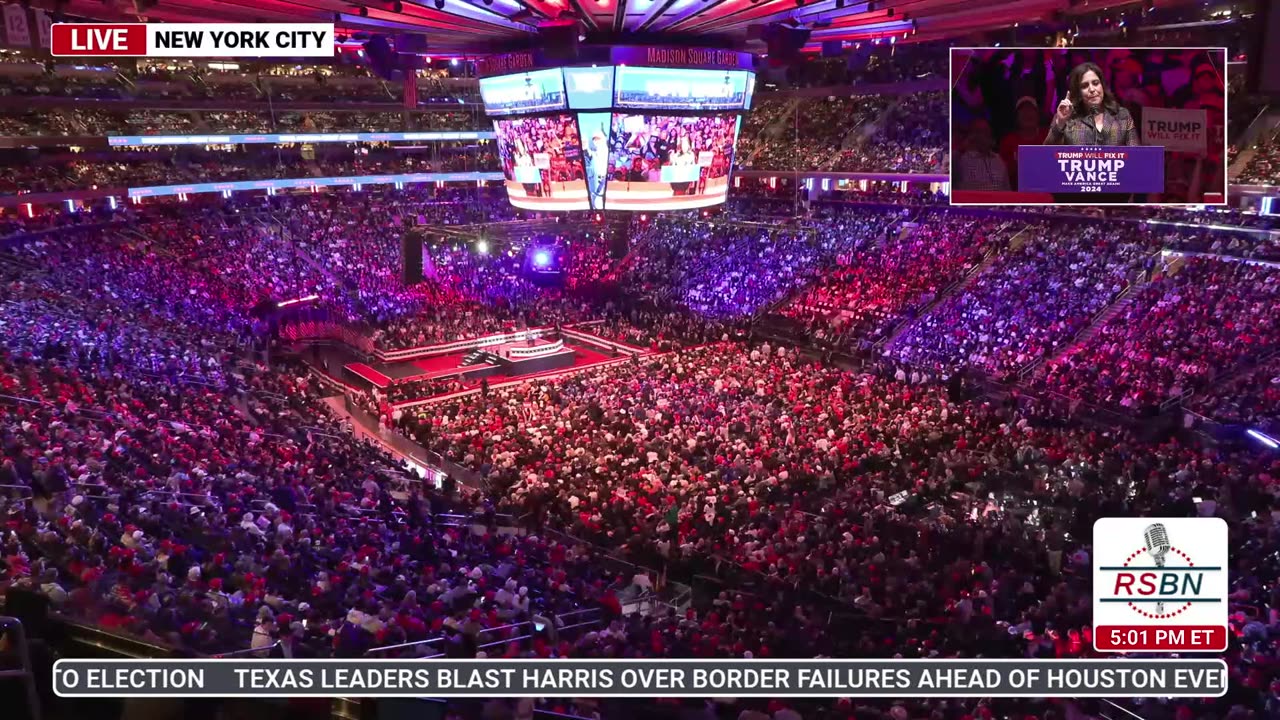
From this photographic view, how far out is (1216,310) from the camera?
18.8 meters

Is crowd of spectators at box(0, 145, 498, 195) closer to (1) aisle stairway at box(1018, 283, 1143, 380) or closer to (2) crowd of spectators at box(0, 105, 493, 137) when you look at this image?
(2) crowd of spectators at box(0, 105, 493, 137)

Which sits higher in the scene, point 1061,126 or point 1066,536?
point 1061,126

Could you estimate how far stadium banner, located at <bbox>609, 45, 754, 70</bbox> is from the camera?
15227 mm

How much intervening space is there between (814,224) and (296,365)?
19.4 metres

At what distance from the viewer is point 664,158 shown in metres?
18.1

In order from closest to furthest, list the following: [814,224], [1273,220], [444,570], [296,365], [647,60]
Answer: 1. [444,570]
2. [647,60]
3. [1273,220]
4. [296,365]
5. [814,224]

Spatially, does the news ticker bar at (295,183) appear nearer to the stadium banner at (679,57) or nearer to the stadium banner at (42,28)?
the stadium banner at (42,28)

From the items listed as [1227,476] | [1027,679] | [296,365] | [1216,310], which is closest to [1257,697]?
[1027,679]

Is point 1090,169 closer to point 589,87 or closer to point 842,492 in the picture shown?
point 842,492

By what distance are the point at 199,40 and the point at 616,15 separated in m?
6.23

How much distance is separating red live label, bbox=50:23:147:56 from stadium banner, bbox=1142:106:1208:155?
12385mm

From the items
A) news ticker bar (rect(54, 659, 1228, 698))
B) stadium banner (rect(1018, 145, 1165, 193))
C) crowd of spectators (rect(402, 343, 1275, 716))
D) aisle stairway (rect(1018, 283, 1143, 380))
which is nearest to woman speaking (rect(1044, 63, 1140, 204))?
stadium banner (rect(1018, 145, 1165, 193))

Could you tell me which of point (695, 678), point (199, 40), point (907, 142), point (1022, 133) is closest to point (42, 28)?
point (199, 40)

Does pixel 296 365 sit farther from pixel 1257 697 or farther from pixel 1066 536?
pixel 1257 697
